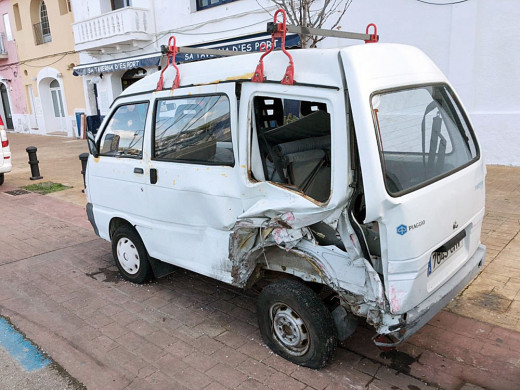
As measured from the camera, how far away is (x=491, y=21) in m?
8.59

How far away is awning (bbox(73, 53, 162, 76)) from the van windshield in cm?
1226

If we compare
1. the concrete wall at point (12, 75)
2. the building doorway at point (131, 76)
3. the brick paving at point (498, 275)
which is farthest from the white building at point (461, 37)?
the concrete wall at point (12, 75)

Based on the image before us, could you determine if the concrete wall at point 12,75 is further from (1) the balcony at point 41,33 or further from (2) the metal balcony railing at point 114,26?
(2) the metal balcony railing at point 114,26

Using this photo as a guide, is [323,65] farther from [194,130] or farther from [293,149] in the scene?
[194,130]

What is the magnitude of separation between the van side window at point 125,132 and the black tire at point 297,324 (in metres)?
1.90

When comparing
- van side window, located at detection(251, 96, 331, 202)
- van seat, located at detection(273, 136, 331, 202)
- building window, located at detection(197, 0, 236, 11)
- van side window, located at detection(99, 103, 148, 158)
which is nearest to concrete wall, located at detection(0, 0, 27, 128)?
building window, located at detection(197, 0, 236, 11)

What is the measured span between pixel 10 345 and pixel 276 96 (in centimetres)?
302

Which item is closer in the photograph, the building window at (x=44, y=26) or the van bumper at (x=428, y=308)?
the van bumper at (x=428, y=308)

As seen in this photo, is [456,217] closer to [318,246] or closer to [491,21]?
[318,246]

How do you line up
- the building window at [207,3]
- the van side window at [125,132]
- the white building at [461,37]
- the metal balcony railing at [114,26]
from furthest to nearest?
the metal balcony railing at [114,26] < the building window at [207,3] < the white building at [461,37] < the van side window at [125,132]

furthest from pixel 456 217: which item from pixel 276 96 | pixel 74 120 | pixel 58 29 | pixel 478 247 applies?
pixel 58 29

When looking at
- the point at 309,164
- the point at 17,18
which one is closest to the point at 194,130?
the point at 309,164

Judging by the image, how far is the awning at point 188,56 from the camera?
10742 millimetres

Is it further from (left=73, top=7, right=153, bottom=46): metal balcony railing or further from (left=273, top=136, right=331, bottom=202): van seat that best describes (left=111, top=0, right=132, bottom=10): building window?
(left=273, top=136, right=331, bottom=202): van seat
